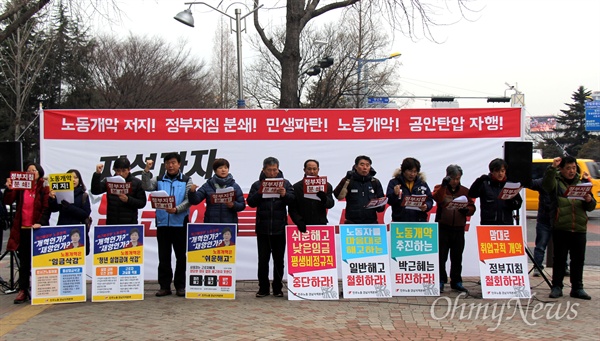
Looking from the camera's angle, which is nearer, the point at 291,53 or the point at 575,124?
the point at 291,53

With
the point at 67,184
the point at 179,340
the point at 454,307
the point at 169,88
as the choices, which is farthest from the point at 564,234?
the point at 169,88

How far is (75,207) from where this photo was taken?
7.74 meters

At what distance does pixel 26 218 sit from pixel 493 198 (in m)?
5.99

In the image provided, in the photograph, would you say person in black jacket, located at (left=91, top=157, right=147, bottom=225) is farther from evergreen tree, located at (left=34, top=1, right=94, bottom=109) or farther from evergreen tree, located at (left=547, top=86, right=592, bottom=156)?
evergreen tree, located at (left=547, top=86, right=592, bottom=156)

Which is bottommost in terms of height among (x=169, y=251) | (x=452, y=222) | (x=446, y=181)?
(x=169, y=251)

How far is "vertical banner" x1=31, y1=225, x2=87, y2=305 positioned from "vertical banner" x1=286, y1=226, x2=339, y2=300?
260cm

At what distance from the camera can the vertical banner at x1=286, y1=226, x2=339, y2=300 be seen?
763cm

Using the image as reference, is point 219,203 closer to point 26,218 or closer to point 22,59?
point 26,218

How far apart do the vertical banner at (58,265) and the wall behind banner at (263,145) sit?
1.34m

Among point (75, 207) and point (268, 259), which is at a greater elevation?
point (75, 207)

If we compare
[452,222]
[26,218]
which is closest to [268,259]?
[452,222]

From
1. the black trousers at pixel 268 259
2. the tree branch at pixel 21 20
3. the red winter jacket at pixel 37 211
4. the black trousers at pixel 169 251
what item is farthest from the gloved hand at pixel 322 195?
the tree branch at pixel 21 20

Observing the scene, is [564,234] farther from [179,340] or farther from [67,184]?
[67,184]

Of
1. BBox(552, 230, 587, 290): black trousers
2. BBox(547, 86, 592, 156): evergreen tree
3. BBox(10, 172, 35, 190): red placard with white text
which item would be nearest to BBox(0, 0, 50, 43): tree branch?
BBox(10, 172, 35, 190): red placard with white text
